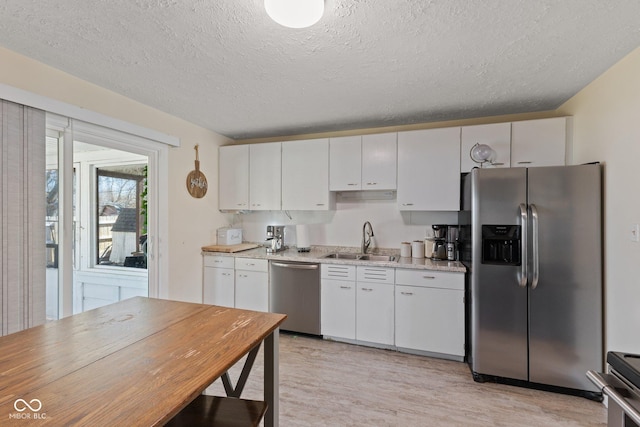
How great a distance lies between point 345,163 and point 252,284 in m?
1.70

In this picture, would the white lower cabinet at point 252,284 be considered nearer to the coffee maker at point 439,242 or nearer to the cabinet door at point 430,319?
the cabinet door at point 430,319

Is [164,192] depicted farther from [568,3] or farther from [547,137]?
[547,137]

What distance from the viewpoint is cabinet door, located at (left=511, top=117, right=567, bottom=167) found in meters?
2.69

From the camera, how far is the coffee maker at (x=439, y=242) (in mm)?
3105

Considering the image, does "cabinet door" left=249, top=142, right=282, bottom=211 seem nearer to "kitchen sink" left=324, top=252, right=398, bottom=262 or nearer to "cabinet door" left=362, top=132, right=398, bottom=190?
"kitchen sink" left=324, top=252, right=398, bottom=262

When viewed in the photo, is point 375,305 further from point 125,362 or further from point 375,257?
point 125,362

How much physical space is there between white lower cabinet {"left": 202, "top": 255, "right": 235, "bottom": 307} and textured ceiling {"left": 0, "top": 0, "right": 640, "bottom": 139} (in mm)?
1732

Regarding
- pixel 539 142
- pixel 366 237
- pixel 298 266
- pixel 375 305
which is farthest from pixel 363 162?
pixel 539 142

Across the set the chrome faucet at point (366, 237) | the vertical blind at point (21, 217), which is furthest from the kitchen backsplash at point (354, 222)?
the vertical blind at point (21, 217)

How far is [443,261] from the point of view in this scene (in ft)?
9.88

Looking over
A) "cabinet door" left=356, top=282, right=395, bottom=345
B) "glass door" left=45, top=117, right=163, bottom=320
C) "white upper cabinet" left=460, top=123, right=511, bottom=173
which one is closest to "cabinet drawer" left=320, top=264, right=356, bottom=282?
"cabinet door" left=356, top=282, right=395, bottom=345

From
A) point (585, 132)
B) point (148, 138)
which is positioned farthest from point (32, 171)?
point (585, 132)

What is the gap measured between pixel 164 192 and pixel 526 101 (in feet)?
11.6

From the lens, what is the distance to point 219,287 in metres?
3.60
